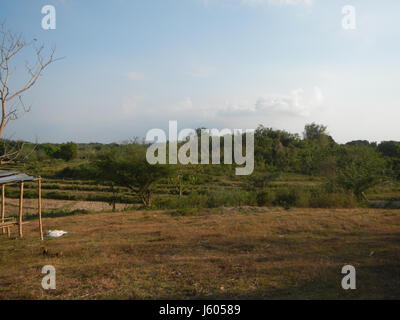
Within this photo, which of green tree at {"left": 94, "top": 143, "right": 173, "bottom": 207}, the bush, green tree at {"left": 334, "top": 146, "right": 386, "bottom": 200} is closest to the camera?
green tree at {"left": 94, "top": 143, "right": 173, "bottom": 207}

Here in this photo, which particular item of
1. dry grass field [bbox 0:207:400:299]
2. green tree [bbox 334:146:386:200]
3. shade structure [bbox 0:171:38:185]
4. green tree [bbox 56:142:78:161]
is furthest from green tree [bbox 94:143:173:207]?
green tree [bbox 56:142:78:161]

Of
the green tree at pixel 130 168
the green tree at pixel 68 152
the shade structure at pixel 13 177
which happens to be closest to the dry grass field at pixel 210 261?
the shade structure at pixel 13 177

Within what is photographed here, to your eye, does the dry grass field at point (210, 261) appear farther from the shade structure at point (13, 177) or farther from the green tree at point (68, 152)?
the green tree at point (68, 152)

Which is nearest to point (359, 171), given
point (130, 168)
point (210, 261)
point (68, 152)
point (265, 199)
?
point (265, 199)

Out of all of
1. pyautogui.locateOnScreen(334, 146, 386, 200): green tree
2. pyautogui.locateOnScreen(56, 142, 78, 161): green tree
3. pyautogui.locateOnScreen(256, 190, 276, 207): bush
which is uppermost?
pyautogui.locateOnScreen(56, 142, 78, 161): green tree

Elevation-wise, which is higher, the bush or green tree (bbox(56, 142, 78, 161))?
green tree (bbox(56, 142, 78, 161))

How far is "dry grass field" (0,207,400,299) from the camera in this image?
160 inches

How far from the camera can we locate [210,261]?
535 centimetres

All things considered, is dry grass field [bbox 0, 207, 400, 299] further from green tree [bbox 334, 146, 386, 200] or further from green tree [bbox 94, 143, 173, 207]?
green tree [bbox 334, 146, 386, 200]

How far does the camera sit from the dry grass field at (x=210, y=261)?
13.4ft

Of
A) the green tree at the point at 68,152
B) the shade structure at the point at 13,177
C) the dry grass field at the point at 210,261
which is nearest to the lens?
the dry grass field at the point at 210,261

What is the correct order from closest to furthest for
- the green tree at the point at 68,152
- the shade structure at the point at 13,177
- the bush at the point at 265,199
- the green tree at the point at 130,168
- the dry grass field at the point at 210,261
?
the dry grass field at the point at 210,261 < the shade structure at the point at 13,177 < the green tree at the point at 130,168 < the bush at the point at 265,199 < the green tree at the point at 68,152
